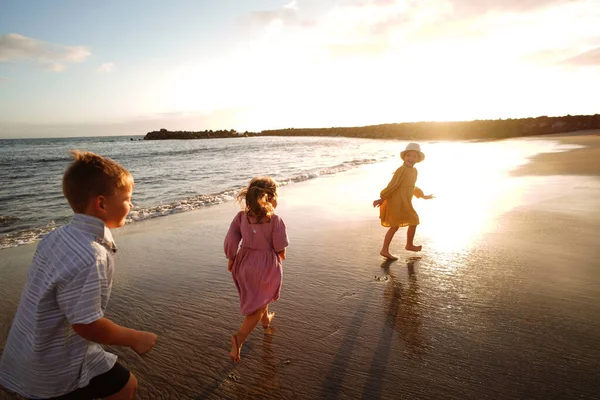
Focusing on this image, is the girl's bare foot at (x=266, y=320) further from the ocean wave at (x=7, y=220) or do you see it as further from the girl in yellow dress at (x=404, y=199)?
the ocean wave at (x=7, y=220)

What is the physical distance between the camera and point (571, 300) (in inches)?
134

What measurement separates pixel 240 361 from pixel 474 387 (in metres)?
1.70

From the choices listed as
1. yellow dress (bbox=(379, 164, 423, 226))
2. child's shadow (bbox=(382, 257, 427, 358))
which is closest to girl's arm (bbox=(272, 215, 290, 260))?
child's shadow (bbox=(382, 257, 427, 358))

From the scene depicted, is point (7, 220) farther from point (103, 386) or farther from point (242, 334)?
point (103, 386)

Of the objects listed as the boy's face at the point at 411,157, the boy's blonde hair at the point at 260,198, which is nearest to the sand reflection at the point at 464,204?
the boy's face at the point at 411,157

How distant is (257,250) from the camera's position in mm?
2877

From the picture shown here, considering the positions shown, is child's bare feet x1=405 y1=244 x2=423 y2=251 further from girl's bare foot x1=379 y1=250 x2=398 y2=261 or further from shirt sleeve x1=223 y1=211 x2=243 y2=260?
shirt sleeve x1=223 y1=211 x2=243 y2=260

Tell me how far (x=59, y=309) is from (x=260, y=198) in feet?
5.21

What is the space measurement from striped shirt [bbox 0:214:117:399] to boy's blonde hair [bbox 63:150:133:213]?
90 mm

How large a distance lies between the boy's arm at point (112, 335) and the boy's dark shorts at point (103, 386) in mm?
375

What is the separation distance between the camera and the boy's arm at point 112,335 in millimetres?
1355

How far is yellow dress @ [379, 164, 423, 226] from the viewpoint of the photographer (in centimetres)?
494

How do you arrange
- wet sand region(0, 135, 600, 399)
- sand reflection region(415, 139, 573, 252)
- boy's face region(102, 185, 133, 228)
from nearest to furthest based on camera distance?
boy's face region(102, 185, 133, 228), wet sand region(0, 135, 600, 399), sand reflection region(415, 139, 573, 252)

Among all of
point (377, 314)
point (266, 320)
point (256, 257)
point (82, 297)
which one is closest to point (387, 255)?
point (377, 314)
